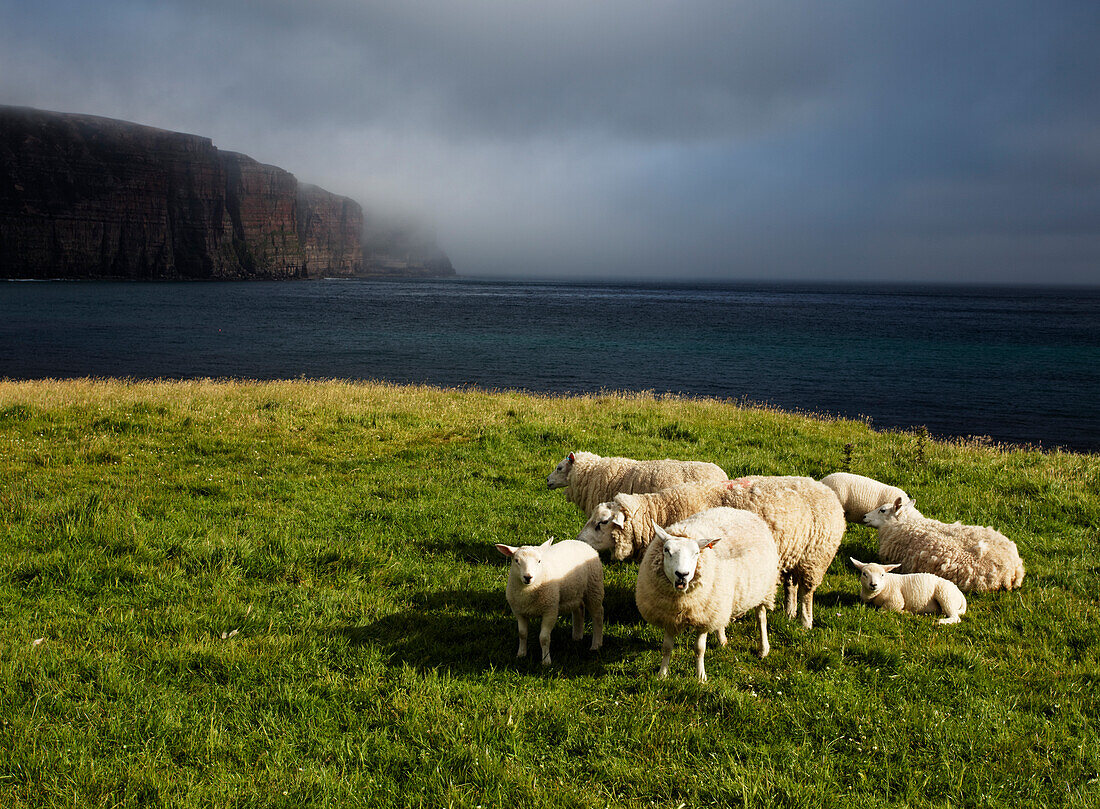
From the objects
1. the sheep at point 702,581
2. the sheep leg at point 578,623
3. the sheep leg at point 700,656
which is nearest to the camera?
the sheep at point 702,581

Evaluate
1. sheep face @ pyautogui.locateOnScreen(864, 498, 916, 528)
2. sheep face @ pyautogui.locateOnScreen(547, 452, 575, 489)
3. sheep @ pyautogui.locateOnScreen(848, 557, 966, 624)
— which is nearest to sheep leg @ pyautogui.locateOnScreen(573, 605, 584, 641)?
sheep @ pyautogui.locateOnScreen(848, 557, 966, 624)

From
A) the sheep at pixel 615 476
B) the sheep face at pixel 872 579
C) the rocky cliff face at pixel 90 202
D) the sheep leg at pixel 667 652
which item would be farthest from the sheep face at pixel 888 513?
the rocky cliff face at pixel 90 202

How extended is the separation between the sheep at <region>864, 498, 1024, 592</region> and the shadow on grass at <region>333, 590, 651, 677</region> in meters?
4.41

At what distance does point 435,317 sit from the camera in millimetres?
97250

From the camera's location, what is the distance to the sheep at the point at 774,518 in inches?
297

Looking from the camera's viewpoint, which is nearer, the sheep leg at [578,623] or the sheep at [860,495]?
the sheep leg at [578,623]

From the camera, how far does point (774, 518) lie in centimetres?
754

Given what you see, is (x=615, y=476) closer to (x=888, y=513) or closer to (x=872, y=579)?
(x=872, y=579)

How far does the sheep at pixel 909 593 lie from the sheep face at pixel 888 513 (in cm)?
198

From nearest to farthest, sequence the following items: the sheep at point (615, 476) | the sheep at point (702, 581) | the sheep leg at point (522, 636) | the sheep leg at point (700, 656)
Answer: the sheep at point (702, 581)
the sheep leg at point (700, 656)
the sheep leg at point (522, 636)
the sheep at point (615, 476)

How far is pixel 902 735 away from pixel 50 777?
22.1 feet

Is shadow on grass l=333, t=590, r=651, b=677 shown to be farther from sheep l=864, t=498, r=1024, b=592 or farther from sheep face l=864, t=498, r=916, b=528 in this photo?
sheep face l=864, t=498, r=916, b=528

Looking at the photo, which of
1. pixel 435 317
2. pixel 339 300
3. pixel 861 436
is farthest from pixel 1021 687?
pixel 339 300

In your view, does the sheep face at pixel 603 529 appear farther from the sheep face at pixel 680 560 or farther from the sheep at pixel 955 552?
the sheep at pixel 955 552
